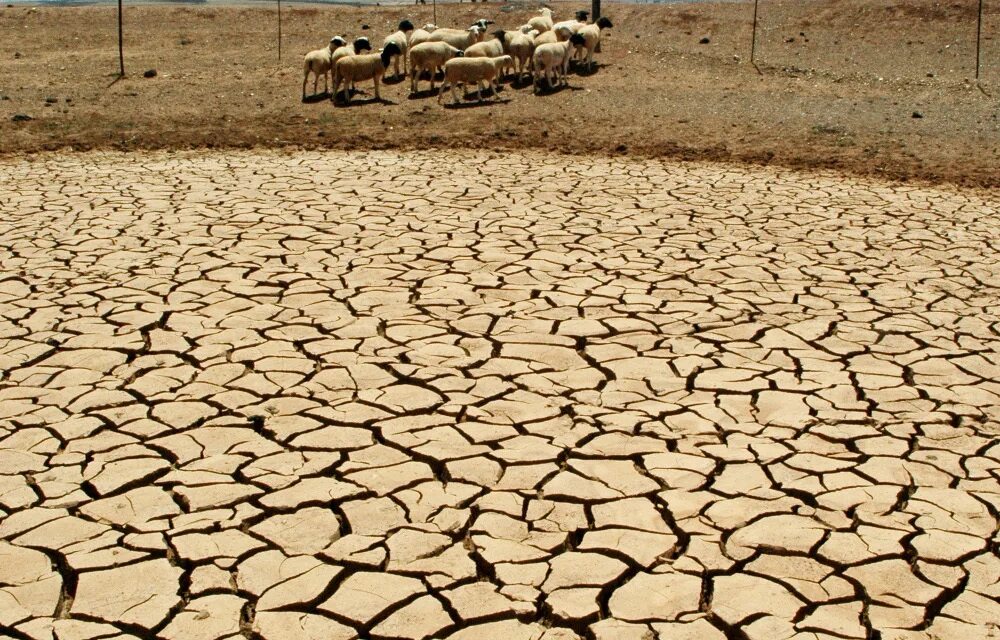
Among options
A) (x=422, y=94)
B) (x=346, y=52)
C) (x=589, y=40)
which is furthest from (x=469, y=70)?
(x=589, y=40)

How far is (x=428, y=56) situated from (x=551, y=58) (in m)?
2.00

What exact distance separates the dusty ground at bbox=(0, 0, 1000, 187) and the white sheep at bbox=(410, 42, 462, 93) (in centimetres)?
58

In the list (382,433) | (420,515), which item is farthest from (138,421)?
(420,515)

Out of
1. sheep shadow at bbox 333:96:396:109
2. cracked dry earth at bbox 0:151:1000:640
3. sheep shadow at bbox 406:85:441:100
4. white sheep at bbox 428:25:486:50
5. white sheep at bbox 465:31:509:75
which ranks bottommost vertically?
cracked dry earth at bbox 0:151:1000:640

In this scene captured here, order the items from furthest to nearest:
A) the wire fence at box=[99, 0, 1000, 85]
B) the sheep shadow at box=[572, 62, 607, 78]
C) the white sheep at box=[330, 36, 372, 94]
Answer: the wire fence at box=[99, 0, 1000, 85]
the sheep shadow at box=[572, 62, 607, 78]
the white sheep at box=[330, 36, 372, 94]

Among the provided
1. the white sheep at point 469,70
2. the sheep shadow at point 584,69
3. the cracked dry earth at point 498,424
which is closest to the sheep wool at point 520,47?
the sheep shadow at point 584,69

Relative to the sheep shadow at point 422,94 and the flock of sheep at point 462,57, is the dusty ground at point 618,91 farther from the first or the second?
the flock of sheep at point 462,57

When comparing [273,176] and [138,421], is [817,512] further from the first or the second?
[273,176]

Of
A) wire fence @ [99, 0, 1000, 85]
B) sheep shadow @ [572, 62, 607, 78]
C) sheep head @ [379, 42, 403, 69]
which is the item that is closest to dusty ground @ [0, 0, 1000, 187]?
wire fence @ [99, 0, 1000, 85]

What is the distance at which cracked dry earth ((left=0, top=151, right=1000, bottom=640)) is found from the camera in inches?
151

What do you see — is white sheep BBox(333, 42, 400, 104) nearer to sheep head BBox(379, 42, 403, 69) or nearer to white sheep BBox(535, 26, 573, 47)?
sheep head BBox(379, 42, 403, 69)

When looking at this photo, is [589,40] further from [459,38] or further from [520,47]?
[459,38]

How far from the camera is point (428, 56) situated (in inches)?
648

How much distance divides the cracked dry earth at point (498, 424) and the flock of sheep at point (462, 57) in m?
6.80
